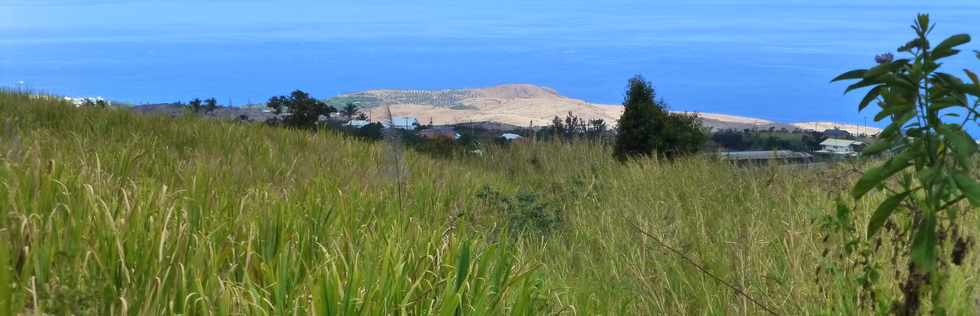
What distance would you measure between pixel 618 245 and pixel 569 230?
1225 mm

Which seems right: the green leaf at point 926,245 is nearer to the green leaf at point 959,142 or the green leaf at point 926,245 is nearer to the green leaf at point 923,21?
the green leaf at point 959,142

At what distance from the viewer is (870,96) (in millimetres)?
2316

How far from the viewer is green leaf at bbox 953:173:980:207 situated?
205 centimetres

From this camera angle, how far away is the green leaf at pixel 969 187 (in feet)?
6.72

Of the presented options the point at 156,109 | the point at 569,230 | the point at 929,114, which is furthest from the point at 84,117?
the point at 929,114

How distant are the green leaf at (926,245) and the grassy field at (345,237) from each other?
3.55ft

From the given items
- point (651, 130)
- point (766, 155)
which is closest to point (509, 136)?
point (651, 130)

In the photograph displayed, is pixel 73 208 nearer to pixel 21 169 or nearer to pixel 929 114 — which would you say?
pixel 21 169

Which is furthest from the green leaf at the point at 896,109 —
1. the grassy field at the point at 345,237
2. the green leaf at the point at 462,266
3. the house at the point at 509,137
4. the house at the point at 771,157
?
the house at the point at 509,137

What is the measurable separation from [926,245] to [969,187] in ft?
0.80

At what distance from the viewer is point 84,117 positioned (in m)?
8.66

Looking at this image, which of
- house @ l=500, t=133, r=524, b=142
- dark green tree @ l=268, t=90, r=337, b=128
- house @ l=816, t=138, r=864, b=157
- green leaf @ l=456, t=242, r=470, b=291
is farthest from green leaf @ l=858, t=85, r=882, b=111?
house @ l=500, t=133, r=524, b=142

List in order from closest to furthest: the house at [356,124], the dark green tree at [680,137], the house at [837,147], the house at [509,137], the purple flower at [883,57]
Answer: the purple flower at [883,57], the house at [837,147], the dark green tree at [680,137], the house at [356,124], the house at [509,137]

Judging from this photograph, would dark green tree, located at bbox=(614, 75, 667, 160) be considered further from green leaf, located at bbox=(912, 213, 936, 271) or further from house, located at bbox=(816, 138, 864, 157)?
green leaf, located at bbox=(912, 213, 936, 271)
